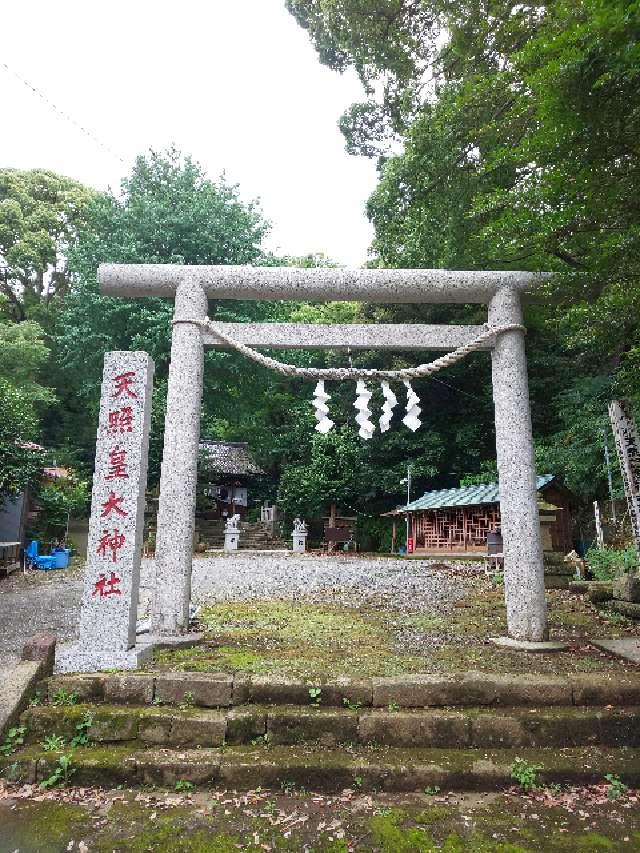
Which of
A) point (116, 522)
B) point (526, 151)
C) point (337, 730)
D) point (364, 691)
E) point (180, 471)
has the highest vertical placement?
point (526, 151)

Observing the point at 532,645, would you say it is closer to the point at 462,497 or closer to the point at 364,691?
the point at 364,691

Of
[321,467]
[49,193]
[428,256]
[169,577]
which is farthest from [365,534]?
[49,193]

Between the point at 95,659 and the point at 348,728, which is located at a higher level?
the point at 95,659

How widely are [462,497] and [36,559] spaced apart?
1400cm

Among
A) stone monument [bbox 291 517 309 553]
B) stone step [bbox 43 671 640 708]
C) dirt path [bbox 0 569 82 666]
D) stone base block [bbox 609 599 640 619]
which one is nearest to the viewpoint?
stone step [bbox 43 671 640 708]

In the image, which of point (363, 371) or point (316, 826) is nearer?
point (316, 826)

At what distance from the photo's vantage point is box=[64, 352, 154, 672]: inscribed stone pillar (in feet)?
14.7

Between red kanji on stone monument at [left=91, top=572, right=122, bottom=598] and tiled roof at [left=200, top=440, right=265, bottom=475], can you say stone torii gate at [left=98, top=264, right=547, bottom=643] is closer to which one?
red kanji on stone monument at [left=91, top=572, right=122, bottom=598]

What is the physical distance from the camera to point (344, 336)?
19.7ft

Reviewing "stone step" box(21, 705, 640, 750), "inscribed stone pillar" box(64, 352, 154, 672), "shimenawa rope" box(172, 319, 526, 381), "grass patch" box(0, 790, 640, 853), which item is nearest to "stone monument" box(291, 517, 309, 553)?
"shimenawa rope" box(172, 319, 526, 381)

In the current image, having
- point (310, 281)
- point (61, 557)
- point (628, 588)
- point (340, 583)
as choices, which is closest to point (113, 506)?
point (310, 281)

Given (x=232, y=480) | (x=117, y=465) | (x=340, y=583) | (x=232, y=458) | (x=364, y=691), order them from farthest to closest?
(x=232, y=458)
(x=232, y=480)
(x=340, y=583)
(x=117, y=465)
(x=364, y=691)

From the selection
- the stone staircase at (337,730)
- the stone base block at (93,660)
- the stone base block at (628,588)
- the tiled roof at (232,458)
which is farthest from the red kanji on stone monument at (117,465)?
the tiled roof at (232,458)

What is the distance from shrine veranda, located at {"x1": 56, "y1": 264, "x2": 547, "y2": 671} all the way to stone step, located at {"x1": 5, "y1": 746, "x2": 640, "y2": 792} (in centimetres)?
99
